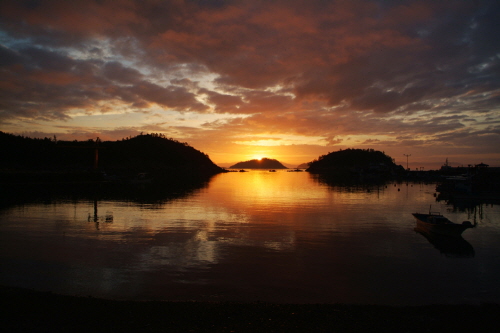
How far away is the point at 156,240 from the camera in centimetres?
2297

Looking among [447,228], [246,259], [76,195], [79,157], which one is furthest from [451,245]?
[79,157]

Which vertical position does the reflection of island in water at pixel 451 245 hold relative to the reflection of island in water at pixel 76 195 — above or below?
below

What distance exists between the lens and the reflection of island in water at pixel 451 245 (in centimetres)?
2116

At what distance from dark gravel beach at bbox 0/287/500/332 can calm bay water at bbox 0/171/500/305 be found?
185 cm

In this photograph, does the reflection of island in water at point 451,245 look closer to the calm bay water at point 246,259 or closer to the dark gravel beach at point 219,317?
the calm bay water at point 246,259

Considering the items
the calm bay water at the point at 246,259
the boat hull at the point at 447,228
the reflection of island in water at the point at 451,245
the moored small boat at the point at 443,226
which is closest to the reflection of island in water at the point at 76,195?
the calm bay water at the point at 246,259

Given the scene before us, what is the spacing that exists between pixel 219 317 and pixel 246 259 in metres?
8.57

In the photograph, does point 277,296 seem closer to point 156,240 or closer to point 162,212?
point 156,240

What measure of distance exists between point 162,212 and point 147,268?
21.1 m

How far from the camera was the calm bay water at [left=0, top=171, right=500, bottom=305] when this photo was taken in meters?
13.8

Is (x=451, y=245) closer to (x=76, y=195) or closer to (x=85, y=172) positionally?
(x=76, y=195)

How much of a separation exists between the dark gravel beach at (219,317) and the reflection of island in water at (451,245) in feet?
35.8

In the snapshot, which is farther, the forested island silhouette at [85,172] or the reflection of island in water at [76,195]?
the forested island silhouette at [85,172]

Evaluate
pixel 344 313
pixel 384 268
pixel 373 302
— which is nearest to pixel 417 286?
pixel 384 268
